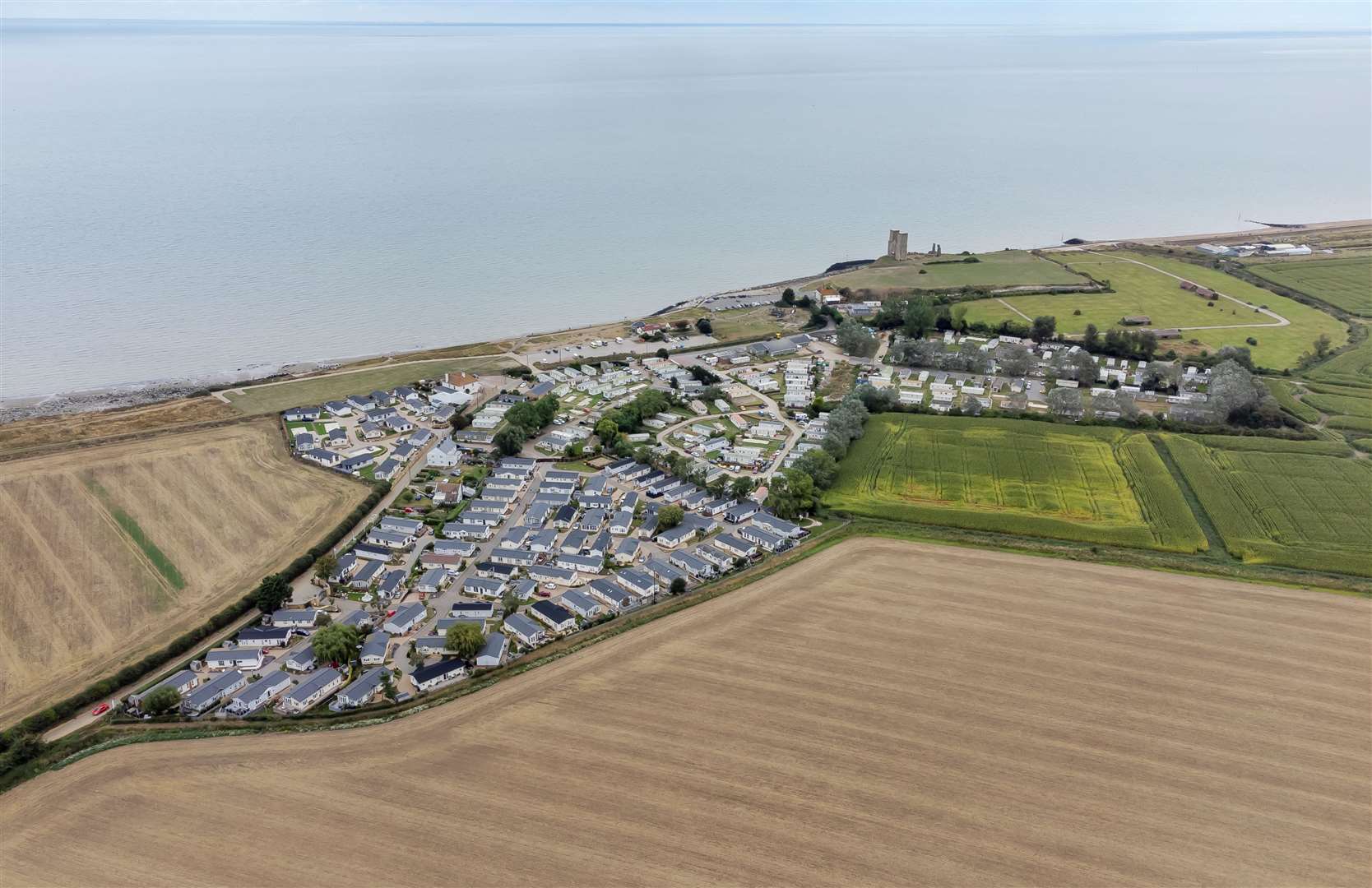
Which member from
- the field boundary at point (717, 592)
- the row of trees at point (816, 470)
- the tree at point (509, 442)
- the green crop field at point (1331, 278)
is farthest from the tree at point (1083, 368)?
the tree at point (509, 442)

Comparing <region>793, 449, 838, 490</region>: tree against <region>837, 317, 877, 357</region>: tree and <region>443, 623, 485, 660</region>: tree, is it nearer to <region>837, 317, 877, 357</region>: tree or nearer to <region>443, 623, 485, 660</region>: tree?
<region>443, 623, 485, 660</region>: tree

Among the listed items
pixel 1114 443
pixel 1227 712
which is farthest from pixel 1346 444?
pixel 1227 712

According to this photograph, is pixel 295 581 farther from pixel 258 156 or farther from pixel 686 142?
pixel 686 142

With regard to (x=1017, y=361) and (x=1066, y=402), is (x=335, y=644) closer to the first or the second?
(x=1066, y=402)

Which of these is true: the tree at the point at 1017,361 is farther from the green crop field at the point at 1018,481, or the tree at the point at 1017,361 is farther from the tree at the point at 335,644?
the tree at the point at 335,644

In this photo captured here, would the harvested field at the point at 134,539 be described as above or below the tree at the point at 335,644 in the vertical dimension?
above

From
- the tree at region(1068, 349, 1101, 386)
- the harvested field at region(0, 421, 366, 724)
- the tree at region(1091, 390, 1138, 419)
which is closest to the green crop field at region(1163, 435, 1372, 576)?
the tree at region(1091, 390, 1138, 419)
